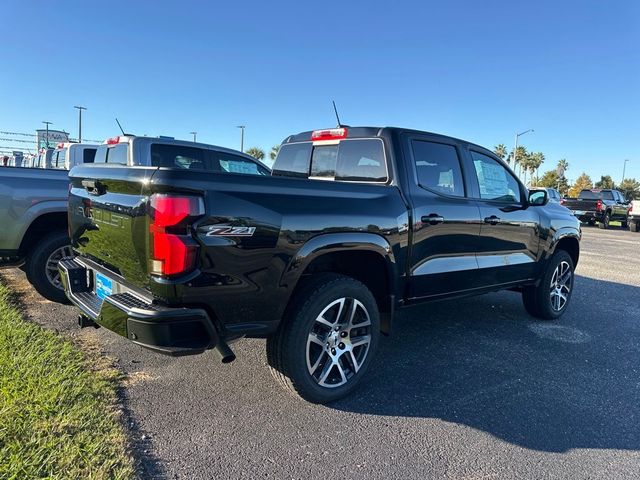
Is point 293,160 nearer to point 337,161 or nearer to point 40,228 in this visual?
point 337,161

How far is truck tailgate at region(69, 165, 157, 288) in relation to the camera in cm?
259

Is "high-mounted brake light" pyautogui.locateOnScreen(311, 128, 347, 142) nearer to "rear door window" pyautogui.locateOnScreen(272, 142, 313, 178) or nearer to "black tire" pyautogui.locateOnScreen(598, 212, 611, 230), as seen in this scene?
"rear door window" pyautogui.locateOnScreen(272, 142, 313, 178)

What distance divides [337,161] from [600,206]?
22209 mm

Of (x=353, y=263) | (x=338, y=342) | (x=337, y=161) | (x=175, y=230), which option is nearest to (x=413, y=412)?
(x=338, y=342)

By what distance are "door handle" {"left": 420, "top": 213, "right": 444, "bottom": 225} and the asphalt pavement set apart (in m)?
1.24

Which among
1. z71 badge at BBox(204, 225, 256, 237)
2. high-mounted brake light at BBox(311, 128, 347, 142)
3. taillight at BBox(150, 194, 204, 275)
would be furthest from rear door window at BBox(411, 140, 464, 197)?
taillight at BBox(150, 194, 204, 275)

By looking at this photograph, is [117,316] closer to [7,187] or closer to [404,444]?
[404,444]

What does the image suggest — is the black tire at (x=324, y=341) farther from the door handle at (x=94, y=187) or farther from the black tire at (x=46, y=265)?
the black tire at (x=46, y=265)

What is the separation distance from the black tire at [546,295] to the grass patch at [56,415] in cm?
447

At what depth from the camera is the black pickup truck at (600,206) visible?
22188mm

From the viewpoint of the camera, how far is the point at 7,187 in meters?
4.67

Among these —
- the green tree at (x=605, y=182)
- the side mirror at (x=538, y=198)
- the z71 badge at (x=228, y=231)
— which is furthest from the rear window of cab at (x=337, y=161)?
the green tree at (x=605, y=182)

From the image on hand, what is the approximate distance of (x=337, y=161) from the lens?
162 inches

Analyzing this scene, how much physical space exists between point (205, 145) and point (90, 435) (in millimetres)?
5072
